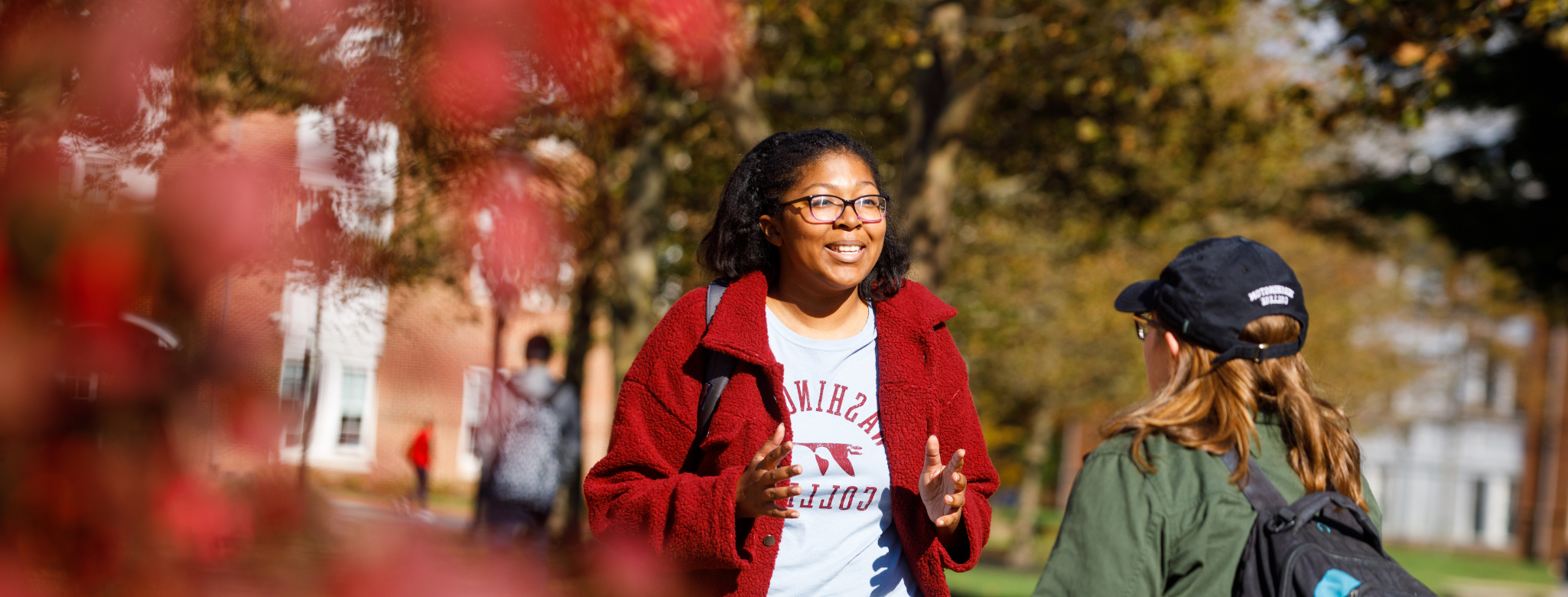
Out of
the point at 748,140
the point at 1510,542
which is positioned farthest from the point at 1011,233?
the point at 1510,542

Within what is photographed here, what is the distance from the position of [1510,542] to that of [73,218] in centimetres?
5288

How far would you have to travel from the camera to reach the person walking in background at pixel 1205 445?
1.97m

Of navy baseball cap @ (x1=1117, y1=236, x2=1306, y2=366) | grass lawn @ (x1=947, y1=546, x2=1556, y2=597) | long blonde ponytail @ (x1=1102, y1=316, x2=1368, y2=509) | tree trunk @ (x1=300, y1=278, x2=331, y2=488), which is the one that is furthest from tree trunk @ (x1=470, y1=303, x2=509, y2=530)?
grass lawn @ (x1=947, y1=546, x2=1556, y2=597)

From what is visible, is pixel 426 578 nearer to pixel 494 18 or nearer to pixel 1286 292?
pixel 494 18

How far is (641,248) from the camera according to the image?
32.1ft

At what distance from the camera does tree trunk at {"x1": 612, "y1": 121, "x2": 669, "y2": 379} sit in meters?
9.48

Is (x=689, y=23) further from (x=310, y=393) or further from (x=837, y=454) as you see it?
(x=837, y=454)

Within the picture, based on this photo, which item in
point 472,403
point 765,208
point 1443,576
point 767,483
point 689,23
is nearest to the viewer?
point 472,403

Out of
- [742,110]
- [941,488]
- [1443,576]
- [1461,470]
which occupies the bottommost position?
[1443,576]

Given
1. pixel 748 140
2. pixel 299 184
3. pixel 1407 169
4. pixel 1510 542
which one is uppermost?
pixel 1407 169

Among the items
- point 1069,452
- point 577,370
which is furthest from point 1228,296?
point 1069,452

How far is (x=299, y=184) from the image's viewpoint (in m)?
0.90

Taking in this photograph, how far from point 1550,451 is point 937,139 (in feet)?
133

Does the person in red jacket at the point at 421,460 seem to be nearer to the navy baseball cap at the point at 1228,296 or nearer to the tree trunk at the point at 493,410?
the tree trunk at the point at 493,410
